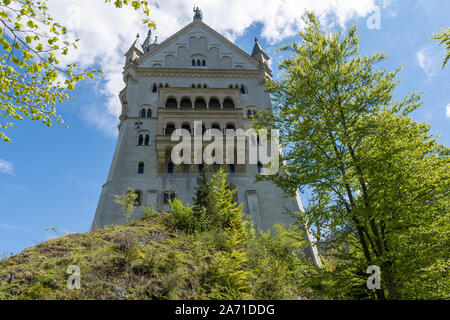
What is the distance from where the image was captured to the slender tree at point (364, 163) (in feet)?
23.8

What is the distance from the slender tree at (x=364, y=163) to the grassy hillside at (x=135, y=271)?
231 centimetres

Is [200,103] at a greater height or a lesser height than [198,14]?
lesser

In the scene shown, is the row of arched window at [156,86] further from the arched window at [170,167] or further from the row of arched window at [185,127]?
the arched window at [170,167]

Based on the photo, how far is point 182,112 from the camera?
26.6 metres

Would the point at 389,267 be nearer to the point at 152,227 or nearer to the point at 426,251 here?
the point at 426,251

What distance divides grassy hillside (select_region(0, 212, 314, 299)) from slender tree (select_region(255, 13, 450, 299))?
2306 millimetres

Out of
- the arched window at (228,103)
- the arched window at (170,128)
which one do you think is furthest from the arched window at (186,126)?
the arched window at (228,103)

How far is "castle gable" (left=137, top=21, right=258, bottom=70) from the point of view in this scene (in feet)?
107

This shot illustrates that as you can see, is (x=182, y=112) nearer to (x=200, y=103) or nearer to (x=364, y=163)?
(x=200, y=103)

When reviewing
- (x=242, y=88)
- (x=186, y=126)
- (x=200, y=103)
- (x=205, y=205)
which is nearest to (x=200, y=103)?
(x=200, y=103)

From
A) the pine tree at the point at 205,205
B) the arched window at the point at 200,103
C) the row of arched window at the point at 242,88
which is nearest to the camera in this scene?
the pine tree at the point at 205,205

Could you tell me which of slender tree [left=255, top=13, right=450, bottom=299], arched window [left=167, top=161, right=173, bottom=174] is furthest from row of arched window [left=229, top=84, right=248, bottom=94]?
slender tree [left=255, top=13, right=450, bottom=299]

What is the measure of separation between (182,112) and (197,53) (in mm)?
11176
